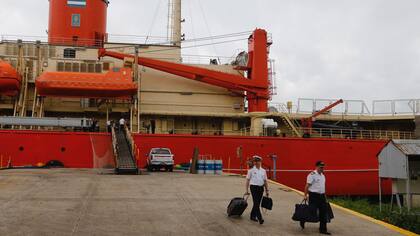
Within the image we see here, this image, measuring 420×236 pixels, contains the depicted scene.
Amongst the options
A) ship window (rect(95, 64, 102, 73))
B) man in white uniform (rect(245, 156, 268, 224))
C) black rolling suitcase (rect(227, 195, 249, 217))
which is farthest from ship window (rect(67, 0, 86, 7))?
man in white uniform (rect(245, 156, 268, 224))

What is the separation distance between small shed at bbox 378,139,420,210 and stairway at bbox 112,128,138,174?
11.3 meters

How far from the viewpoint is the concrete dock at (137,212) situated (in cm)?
955

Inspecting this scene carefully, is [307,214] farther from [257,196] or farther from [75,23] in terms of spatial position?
[75,23]

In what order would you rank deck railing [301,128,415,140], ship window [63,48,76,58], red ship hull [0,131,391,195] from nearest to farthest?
red ship hull [0,131,391,195] → deck railing [301,128,415,140] → ship window [63,48,76,58]

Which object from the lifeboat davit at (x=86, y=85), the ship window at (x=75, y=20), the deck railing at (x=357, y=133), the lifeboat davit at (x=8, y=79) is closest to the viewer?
the lifeboat davit at (x=8, y=79)

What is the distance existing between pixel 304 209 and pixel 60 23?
1128 inches

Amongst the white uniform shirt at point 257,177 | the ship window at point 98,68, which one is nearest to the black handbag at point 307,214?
the white uniform shirt at point 257,177

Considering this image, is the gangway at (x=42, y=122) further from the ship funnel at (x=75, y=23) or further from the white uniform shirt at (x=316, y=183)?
the white uniform shirt at (x=316, y=183)

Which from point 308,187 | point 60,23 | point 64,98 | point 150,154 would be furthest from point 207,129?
point 308,187

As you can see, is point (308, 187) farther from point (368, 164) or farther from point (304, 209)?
point (368, 164)

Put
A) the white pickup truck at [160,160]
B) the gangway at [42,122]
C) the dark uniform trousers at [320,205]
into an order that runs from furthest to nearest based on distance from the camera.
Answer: the gangway at [42,122]
the white pickup truck at [160,160]
the dark uniform trousers at [320,205]

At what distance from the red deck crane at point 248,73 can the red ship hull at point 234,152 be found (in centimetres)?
423

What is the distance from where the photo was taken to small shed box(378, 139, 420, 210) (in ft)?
52.9

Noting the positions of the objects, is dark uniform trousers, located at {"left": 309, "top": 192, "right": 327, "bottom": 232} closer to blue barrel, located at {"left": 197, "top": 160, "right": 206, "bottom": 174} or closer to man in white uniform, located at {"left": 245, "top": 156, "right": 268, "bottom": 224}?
man in white uniform, located at {"left": 245, "top": 156, "right": 268, "bottom": 224}
